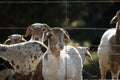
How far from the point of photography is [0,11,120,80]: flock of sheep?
14.4m

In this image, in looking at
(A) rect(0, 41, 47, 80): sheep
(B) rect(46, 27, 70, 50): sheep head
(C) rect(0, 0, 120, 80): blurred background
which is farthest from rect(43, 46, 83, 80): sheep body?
(C) rect(0, 0, 120, 80): blurred background

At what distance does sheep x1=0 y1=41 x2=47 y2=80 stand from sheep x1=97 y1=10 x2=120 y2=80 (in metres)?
1.79

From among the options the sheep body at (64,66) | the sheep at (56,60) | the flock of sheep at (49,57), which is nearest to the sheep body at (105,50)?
the flock of sheep at (49,57)

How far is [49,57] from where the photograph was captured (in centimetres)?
1502

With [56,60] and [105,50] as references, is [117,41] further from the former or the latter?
[56,60]

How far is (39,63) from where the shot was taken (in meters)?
15.0

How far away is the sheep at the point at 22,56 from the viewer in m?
14.4

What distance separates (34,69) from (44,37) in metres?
0.94

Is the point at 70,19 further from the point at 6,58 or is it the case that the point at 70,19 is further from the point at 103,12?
the point at 6,58

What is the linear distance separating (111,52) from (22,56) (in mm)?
2091

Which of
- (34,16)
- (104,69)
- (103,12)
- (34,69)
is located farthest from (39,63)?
(103,12)

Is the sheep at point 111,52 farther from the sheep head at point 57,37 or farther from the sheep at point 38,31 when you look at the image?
the sheep head at point 57,37

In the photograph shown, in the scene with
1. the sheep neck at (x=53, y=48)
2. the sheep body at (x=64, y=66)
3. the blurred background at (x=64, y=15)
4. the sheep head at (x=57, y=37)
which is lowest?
the sheep body at (x=64, y=66)

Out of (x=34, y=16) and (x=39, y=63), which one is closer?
(x=39, y=63)
